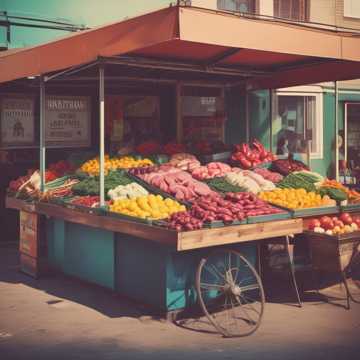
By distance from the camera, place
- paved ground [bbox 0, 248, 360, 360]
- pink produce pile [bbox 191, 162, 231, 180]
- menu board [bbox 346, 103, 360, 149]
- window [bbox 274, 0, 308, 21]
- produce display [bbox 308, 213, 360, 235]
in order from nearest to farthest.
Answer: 1. paved ground [bbox 0, 248, 360, 360]
2. produce display [bbox 308, 213, 360, 235]
3. pink produce pile [bbox 191, 162, 231, 180]
4. window [bbox 274, 0, 308, 21]
5. menu board [bbox 346, 103, 360, 149]

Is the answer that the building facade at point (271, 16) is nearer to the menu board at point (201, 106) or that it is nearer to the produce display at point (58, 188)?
the menu board at point (201, 106)

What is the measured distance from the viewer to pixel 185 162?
9602mm

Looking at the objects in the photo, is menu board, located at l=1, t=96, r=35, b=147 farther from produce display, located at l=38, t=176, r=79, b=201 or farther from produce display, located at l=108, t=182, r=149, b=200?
produce display, located at l=108, t=182, r=149, b=200

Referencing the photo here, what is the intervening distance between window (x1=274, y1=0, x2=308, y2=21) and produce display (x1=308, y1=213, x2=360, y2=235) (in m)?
8.02

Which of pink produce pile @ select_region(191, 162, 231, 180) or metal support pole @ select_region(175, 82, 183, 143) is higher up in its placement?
metal support pole @ select_region(175, 82, 183, 143)

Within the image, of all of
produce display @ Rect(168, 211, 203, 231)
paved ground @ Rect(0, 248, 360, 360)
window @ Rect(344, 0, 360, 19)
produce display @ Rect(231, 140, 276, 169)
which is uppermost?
window @ Rect(344, 0, 360, 19)

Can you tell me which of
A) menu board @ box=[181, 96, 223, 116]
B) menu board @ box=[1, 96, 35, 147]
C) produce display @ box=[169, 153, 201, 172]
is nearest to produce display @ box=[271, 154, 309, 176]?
produce display @ box=[169, 153, 201, 172]

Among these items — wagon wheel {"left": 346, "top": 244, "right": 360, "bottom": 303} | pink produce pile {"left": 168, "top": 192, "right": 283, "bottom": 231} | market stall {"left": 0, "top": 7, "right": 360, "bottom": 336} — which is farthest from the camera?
wagon wheel {"left": 346, "top": 244, "right": 360, "bottom": 303}

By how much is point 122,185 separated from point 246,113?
4646 mm

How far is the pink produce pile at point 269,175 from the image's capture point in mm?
9156

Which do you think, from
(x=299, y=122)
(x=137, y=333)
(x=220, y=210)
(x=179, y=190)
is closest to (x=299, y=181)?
(x=179, y=190)

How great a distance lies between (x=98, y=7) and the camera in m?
12.8

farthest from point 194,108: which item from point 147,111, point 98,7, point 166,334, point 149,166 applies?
point 166,334

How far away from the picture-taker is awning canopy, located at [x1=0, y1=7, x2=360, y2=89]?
21.3ft
